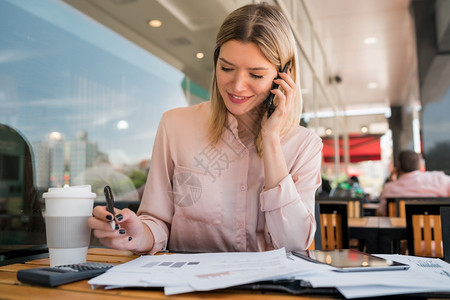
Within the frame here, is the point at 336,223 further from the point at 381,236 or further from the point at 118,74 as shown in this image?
the point at 118,74

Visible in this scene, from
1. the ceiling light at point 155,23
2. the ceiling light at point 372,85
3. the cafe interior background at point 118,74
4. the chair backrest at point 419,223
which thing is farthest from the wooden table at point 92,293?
the ceiling light at point 372,85

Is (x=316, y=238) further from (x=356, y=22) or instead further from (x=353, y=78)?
(x=353, y=78)

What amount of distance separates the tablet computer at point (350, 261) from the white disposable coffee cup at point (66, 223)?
0.51 meters

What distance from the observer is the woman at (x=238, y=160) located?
125cm

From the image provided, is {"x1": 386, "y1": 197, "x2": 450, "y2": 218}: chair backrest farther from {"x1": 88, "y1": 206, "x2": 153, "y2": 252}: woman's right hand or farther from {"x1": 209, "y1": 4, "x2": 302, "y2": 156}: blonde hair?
{"x1": 88, "y1": 206, "x2": 153, "y2": 252}: woman's right hand

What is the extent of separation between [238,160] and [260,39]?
1.37 feet

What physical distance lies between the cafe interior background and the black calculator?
685mm

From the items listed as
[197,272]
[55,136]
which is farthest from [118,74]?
[197,272]

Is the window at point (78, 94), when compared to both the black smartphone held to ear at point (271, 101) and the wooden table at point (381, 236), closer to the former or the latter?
the black smartphone held to ear at point (271, 101)

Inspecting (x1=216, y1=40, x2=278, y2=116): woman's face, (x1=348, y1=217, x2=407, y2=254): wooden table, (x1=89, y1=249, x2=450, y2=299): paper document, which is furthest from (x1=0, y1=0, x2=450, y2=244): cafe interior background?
(x1=348, y1=217, x2=407, y2=254): wooden table

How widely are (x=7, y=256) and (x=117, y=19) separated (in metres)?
1.94

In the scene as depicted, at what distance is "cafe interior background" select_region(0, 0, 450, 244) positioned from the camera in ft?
5.62

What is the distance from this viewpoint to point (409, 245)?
2.34 metres

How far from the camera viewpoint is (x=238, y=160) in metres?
1.38
